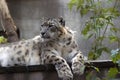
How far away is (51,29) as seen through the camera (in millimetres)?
3891

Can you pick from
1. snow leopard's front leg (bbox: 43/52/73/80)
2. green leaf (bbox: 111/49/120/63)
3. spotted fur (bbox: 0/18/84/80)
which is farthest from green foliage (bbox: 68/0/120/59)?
green leaf (bbox: 111/49/120/63)

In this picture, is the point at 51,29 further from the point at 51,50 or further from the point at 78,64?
the point at 78,64

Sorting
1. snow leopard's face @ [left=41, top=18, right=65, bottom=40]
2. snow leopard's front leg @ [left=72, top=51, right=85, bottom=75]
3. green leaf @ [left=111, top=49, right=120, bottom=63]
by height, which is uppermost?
green leaf @ [left=111, top=49, right=120, bottom=63]

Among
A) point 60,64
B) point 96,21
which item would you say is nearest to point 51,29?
point 60,64

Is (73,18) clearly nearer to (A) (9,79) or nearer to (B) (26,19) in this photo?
(B) (26,19)

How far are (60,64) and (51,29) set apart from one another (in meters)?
0.39

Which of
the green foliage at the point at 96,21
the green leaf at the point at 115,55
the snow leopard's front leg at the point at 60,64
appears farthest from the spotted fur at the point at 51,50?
the green leaf at the point at 115,55

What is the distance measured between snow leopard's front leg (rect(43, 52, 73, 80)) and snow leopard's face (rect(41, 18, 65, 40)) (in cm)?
17

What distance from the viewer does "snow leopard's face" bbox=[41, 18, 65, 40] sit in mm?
3875

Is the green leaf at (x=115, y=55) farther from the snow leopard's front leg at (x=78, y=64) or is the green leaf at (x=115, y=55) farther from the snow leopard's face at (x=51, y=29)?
the snow leopard's face at (x=51, y=29)

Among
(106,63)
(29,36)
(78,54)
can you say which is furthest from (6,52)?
(29,36)

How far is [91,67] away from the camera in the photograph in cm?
360

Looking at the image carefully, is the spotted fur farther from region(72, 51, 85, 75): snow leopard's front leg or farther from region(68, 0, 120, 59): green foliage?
region(68, 0, 120, 59): green foliage

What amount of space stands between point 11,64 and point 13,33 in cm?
123
